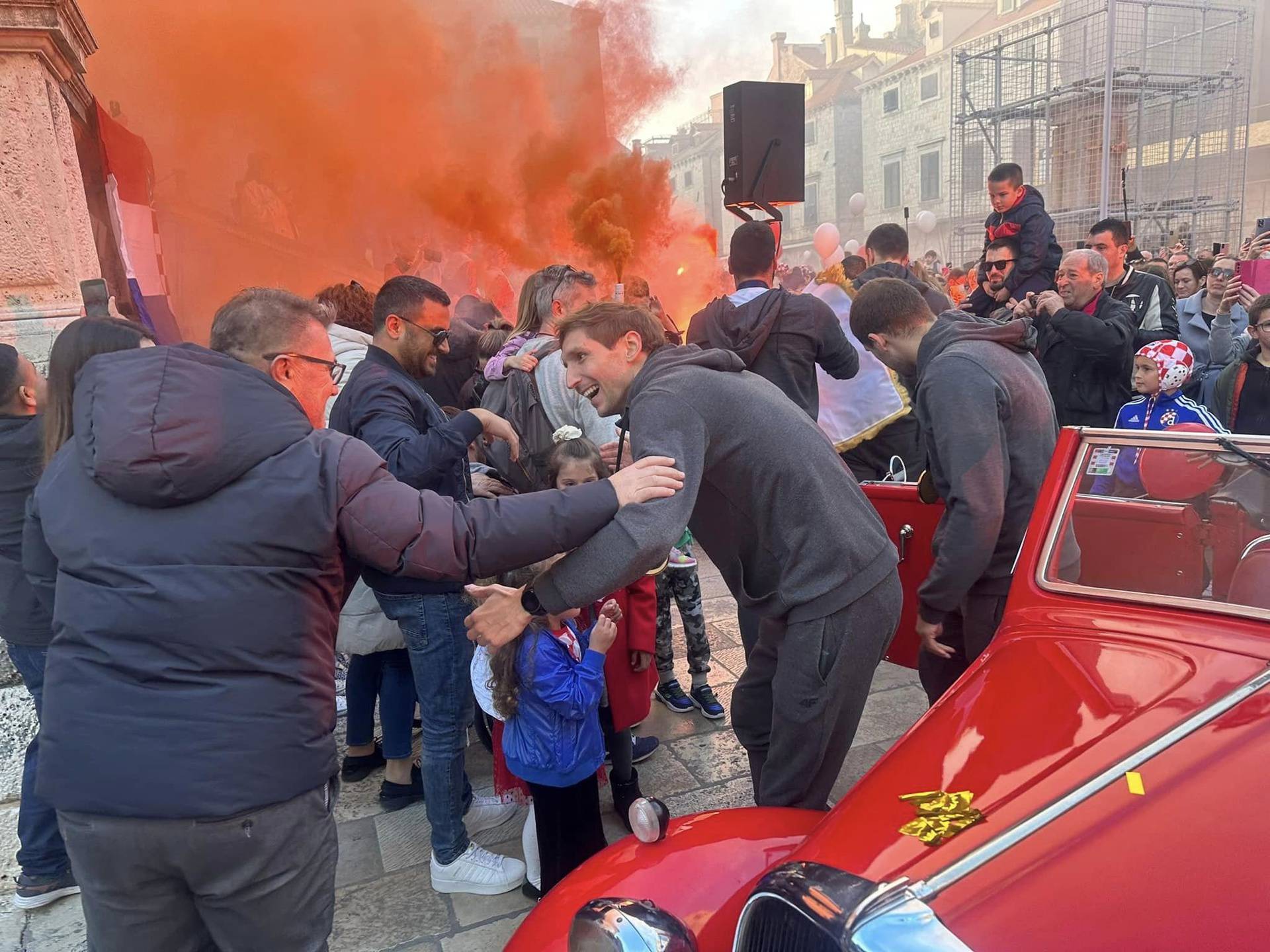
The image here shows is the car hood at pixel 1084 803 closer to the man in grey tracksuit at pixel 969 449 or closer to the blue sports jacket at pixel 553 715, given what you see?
the man in grey tracksuit at pixel 969 449

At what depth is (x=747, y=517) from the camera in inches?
96.4

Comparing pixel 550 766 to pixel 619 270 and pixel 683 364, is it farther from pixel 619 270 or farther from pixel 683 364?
pixel 619 270

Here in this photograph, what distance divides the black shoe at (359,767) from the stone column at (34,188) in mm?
2402

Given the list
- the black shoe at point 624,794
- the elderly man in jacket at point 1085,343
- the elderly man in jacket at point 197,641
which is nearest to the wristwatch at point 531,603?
the elderly man in jacket at point 197,641

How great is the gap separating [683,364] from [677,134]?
4924cm

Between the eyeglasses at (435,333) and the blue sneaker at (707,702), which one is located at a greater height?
the eyeglasses at (435,333)

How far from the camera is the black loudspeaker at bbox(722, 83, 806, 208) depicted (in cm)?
757

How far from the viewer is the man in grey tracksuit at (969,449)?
272 cm

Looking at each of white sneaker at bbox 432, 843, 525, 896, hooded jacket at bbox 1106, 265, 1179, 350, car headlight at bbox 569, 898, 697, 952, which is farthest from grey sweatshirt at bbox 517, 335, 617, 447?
hooded jacket at bbox 1106, 265, 1179, 350

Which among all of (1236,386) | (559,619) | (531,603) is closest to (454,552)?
(531,603)

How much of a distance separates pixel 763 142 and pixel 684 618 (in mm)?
5126

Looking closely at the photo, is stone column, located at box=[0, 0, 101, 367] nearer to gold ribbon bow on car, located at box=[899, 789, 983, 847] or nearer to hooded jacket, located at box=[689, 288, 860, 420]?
hooded jacket, located at box=[689, 288, 860, 420]

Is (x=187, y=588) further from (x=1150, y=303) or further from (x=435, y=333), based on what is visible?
(x=1150, y=303)

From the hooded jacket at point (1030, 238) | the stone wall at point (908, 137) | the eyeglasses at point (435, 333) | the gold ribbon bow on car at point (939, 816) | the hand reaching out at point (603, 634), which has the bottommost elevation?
the hand reaching out at point (603, 634)
